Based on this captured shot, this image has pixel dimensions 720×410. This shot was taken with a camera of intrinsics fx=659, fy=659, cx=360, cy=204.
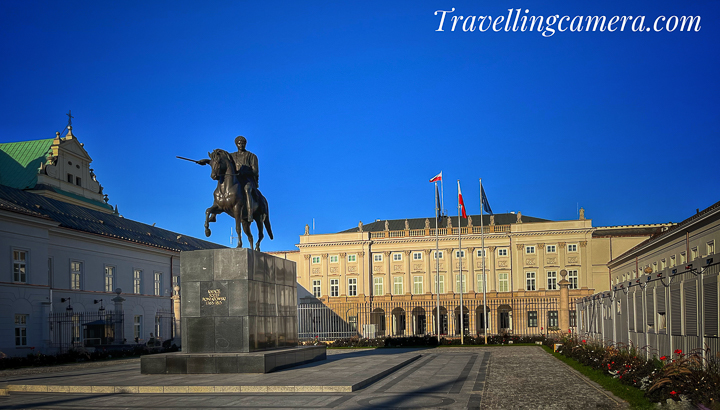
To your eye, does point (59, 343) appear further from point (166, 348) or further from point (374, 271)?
point (374, 271)

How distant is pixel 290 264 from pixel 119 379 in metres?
7.03

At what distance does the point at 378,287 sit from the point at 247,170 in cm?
7056

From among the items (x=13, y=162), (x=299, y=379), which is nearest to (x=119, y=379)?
(x=299, y=379)

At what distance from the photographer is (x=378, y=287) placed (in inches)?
3519

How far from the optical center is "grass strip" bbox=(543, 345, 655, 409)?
39.9 feet

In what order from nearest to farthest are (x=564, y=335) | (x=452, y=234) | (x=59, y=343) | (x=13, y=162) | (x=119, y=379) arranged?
(x=119, y=379), (x=564, y=335), (x=59, y=343), (x=13, y=162), (x=452, y=234)

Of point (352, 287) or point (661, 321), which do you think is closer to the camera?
point (661, 321)

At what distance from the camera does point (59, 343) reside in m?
37.1

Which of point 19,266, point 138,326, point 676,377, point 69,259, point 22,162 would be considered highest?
point 22,162

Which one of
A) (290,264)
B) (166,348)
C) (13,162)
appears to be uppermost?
(13,162)

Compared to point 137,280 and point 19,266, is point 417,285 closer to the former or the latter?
point 137,280

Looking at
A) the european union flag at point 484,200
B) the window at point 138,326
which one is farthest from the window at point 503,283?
the window at point 138,326

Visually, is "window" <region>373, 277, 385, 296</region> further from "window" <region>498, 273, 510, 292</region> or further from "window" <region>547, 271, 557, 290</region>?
"window" <region>547, 271, 557, 290</region>

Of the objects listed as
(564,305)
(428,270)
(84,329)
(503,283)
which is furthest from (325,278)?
(564,305)
